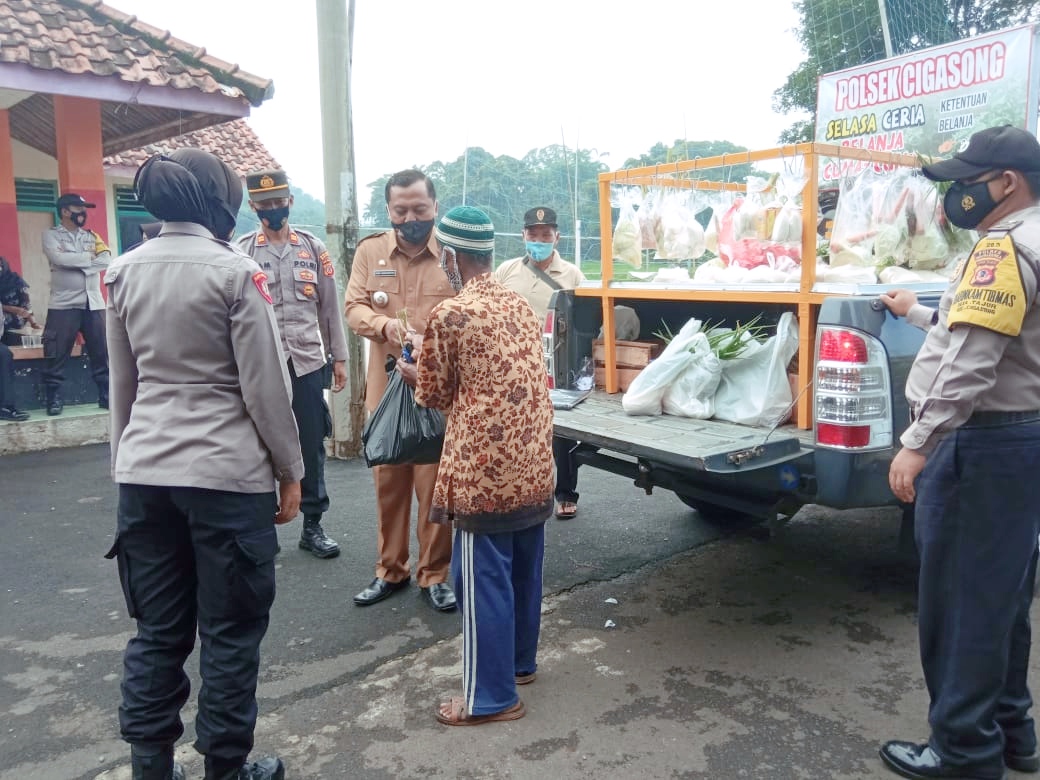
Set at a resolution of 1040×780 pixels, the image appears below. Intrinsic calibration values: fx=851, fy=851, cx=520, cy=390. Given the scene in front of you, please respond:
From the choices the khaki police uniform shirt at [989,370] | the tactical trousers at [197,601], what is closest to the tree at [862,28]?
the khaki police uniform shirt at [989,370]

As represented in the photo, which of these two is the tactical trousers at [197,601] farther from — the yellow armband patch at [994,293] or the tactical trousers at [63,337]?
the tactical trousers at [63,337]

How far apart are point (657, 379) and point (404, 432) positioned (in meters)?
1.22

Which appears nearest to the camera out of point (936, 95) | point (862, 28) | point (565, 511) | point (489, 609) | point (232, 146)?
point (489, 609)

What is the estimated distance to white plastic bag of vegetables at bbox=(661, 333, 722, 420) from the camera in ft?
12.6

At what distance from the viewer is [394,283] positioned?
156 inches

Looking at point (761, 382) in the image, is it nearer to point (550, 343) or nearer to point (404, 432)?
point (550, 343)

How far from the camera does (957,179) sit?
2508 mm

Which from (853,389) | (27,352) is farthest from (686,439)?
(27,352)

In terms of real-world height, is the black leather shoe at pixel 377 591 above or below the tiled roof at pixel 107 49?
below

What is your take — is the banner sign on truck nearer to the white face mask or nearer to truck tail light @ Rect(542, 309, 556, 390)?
truck tail light @ Rect(542, 309, 556, 390)

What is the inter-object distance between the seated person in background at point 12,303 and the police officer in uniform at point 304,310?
473 cm

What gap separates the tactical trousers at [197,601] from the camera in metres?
2.40

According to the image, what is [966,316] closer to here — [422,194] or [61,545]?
[422,194]

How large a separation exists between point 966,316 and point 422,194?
237cm
